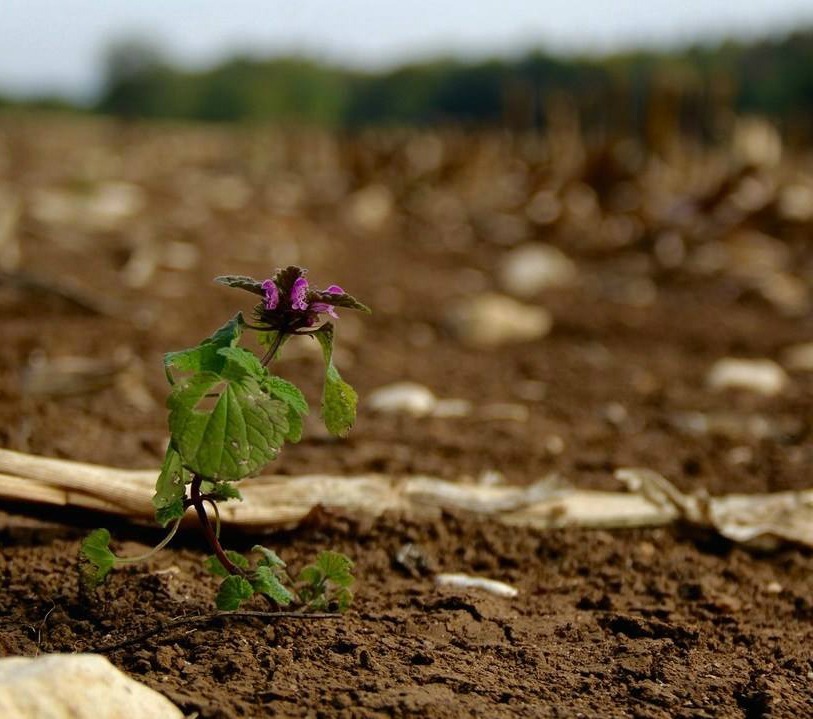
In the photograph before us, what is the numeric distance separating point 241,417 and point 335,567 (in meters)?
0.39

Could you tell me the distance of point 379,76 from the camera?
89312 millimetres

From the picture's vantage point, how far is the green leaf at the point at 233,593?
1.48m

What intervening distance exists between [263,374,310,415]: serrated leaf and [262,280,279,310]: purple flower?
11 cm

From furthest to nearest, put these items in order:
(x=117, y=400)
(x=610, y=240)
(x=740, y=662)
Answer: (x=610, y=240)
(x=117, y=400)
(x=740, y=662)

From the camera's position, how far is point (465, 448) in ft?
9.25

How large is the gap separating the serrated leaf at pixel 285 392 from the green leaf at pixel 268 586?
0.28 meters

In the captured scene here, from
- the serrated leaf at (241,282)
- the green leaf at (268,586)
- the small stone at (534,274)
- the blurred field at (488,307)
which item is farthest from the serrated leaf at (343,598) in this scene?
the small stone at (534,274)

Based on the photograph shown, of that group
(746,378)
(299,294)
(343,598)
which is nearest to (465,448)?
(343,598)

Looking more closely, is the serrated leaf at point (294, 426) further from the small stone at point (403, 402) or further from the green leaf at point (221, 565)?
the small stone at point (403, 402)

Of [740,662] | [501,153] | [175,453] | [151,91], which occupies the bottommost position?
[740,662]

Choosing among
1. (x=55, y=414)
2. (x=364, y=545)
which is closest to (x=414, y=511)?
(x=364, y=545)

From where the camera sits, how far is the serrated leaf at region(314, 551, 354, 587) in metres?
1.59

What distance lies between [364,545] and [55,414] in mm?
1085

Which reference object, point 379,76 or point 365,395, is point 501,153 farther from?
point 379,76
